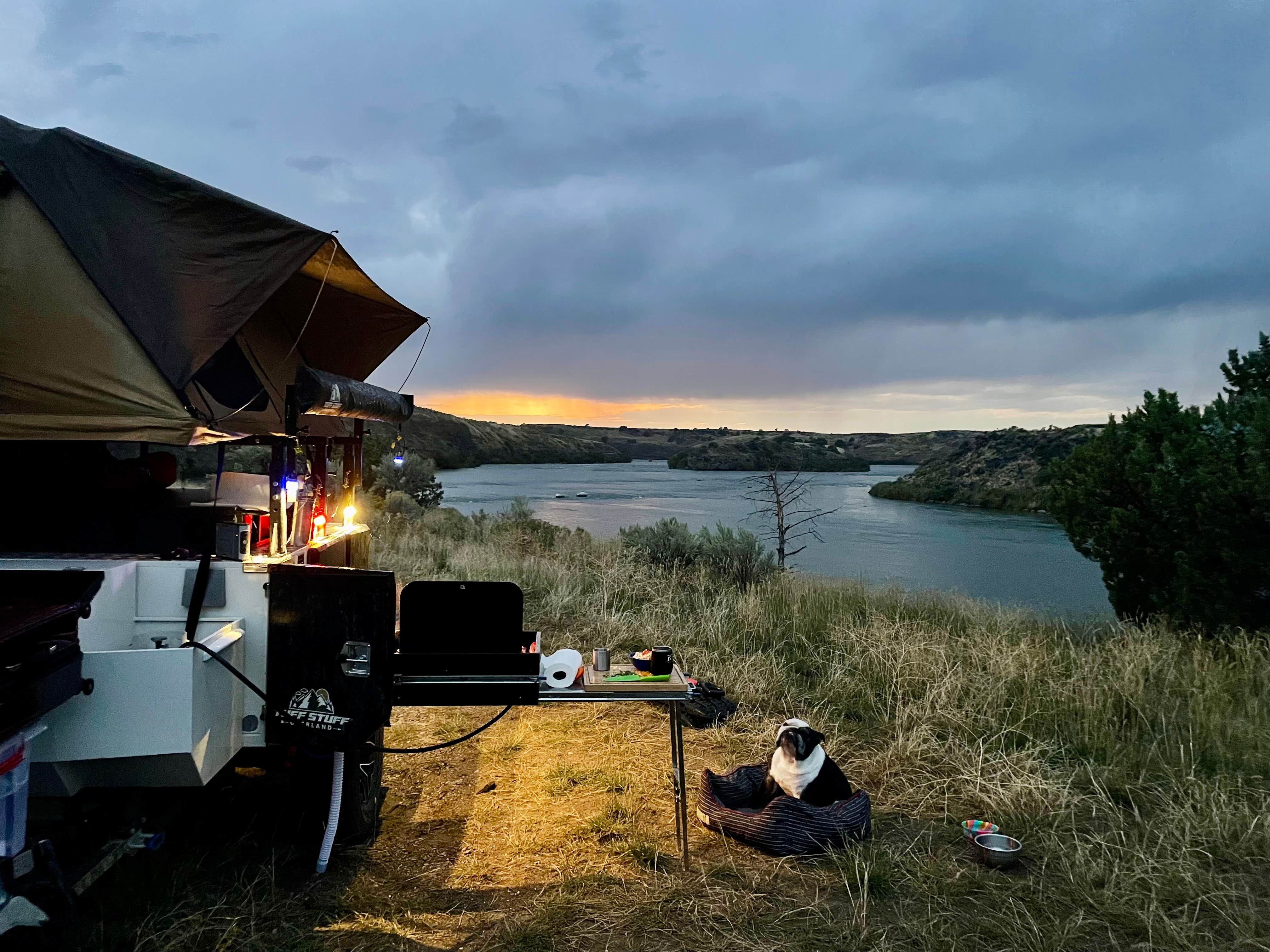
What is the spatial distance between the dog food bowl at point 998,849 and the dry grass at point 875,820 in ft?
0.28

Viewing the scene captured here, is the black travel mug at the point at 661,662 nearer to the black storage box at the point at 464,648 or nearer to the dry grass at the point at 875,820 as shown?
the black storage box at the point at 464,648

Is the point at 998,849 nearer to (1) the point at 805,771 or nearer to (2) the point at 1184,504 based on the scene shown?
(1) the point at 805,771

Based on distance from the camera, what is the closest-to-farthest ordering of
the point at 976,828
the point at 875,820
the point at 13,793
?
1. the point at 13,793
2. the point at 976,828
3. the point at 875,820

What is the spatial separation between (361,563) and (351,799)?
2434mm

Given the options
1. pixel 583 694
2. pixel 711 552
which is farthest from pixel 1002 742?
pixel 711 552

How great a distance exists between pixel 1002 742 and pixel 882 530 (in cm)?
1673

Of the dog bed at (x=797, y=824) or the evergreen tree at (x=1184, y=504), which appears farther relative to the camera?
the evergreen tree at (x=1184, y=504)

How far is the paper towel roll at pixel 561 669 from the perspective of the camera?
3496mm

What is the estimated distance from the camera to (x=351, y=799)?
361 centimetres

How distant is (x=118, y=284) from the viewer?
3248 millimetres

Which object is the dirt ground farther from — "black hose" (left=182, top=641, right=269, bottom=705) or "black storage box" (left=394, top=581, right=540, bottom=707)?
"black hose" (left=182, top=641, right=269, bottom=705)

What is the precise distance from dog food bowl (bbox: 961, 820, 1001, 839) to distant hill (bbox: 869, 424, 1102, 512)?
14.2 m

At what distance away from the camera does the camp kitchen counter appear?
3305 millimetres

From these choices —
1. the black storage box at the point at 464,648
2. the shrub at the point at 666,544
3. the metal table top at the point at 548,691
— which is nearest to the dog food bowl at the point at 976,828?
the metal table top at the point at 548,691
